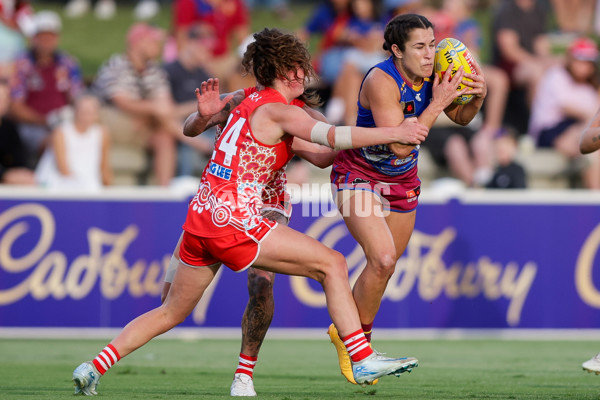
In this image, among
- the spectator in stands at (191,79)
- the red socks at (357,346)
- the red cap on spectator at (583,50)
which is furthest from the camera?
the red cap on spectator at (583,50)

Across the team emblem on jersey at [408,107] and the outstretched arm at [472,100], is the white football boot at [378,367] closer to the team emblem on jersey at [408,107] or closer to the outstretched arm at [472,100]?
the team emblem on jersey at [408,107]

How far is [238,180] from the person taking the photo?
19.2 ft

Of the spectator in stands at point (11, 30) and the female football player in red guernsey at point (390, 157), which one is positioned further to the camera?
the spectator in stands at point (11, 30)

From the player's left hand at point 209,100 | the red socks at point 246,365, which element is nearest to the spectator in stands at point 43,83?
the player's left hand at point 209,100

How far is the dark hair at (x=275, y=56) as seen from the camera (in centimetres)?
590

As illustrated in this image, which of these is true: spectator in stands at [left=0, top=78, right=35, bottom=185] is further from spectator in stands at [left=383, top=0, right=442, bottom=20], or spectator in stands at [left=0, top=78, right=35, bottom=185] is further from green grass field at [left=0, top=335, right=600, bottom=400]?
spectator in stands at [left=383, top=0, right=442, bottom=20]

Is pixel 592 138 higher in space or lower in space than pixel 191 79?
lower

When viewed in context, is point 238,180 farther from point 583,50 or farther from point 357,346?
point 583,50

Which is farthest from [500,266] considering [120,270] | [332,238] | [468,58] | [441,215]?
[468,58]

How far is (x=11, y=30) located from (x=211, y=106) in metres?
8.85

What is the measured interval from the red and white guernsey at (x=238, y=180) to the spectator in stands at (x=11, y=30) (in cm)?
761

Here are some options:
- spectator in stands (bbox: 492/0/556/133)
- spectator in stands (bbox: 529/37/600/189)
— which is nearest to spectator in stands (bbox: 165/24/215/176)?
spectator in stands (bbox: 492/0/556/133)

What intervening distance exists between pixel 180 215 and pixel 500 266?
3.67 meters

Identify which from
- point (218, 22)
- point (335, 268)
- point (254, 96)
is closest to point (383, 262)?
point (335, 268)
